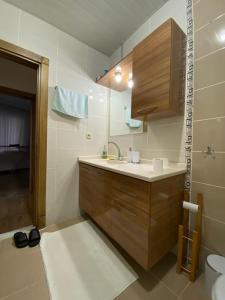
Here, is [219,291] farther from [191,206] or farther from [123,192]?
[123,192]

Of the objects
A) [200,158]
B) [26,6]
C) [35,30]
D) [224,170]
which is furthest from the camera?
[35,30]

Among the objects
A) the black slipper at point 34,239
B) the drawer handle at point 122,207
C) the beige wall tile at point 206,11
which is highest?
the beige wall tile at point 206,11

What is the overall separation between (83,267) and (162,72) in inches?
67.5

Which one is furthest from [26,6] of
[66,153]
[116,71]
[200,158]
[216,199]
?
[216,199]

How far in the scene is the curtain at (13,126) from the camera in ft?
15.5

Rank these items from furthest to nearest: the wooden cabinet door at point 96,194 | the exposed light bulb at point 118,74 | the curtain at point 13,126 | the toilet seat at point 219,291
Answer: the curtain at point 13,126
the exposed light bulb at point 118,74
the wooden cabinet door at point 96,194
the toilet seat at point 219,291

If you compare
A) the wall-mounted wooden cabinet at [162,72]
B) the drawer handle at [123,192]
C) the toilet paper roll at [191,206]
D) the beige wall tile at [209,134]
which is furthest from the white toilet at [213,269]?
the wall-mounted wooden cabinet at [162,72]

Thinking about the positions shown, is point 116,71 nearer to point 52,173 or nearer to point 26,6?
point 26,6

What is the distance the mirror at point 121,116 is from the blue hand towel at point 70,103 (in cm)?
43

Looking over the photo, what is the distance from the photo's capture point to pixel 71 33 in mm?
1811

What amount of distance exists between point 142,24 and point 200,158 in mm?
1671

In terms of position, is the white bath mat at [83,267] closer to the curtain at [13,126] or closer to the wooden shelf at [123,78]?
the wooden shelf at [123,78]

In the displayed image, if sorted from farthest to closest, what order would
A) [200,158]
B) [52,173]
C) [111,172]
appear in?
[52,173] < [111,172] < [200,158]

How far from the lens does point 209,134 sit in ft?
3.49
